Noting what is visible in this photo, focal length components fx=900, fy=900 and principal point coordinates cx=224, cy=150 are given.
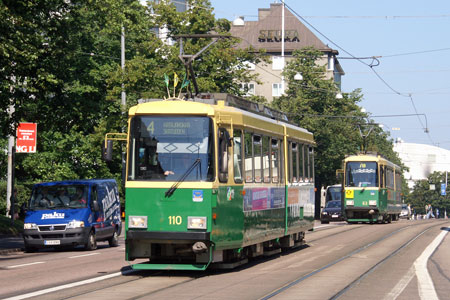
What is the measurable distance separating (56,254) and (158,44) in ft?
86.1

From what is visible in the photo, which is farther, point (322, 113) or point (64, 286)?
point (322, 113)

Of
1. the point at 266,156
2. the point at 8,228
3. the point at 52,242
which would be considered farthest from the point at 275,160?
the point at 8,228

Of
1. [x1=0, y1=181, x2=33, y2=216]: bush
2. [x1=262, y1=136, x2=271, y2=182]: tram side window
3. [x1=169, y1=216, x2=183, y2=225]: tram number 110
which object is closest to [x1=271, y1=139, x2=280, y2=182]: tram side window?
[x1=262, y1=136, x2=271, y2=182]: tram side window

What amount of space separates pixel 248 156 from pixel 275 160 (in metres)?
2.60

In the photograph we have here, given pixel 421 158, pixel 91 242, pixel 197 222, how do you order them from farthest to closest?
pixel 421 158
pixel 91 242
pixel 197 222

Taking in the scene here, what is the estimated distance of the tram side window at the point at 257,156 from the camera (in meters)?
17.9

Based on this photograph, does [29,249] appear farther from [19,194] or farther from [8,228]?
[19,194]

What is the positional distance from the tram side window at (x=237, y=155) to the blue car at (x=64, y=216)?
969cm

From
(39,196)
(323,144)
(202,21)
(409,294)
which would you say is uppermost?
(202,21)

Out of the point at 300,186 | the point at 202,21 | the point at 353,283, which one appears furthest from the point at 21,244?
the point at 202,21

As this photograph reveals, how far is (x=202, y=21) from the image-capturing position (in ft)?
165

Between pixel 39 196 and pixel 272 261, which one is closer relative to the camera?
pixel 272 261

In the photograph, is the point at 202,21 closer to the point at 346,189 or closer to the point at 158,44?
the point at 158,44

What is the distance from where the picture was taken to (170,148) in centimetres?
1546
